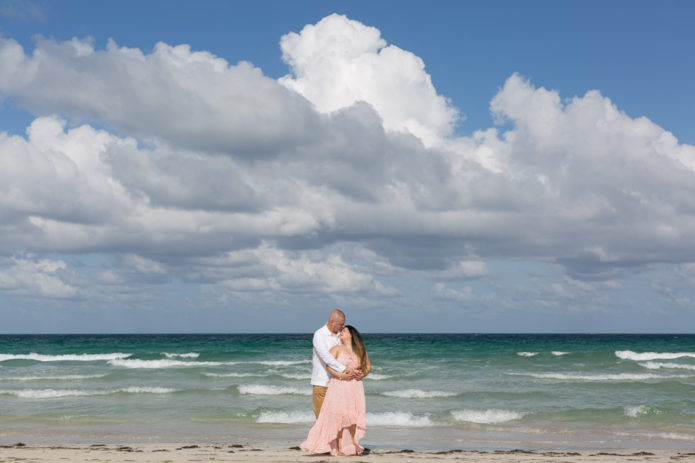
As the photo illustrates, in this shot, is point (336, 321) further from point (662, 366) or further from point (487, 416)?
point (662, 366)

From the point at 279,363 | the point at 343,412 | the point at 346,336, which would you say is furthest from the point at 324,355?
the point at 279,363

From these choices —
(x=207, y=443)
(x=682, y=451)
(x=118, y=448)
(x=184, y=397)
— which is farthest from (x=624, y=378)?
(x=118, y=448)

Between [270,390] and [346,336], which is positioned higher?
[346,336]

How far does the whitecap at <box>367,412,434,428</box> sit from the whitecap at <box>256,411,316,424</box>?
57.6 inches

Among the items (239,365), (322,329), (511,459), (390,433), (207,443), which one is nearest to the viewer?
(322,329)

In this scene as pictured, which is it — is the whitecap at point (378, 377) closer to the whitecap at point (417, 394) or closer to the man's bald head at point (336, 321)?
the whitecap at point (417, 394)

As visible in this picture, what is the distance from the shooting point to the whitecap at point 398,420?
15320 millimetres

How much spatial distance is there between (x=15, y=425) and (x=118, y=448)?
529 centimetres

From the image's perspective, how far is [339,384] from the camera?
380 inches

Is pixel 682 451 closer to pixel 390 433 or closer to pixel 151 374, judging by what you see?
pixel 390 433

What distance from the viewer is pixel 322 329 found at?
31.6ft

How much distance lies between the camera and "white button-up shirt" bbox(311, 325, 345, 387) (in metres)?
9.48

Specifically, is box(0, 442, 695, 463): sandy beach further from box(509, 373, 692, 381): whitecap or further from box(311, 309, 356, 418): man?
box(509, 373, 692, 381): whitecap

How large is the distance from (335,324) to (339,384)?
0.90 m
